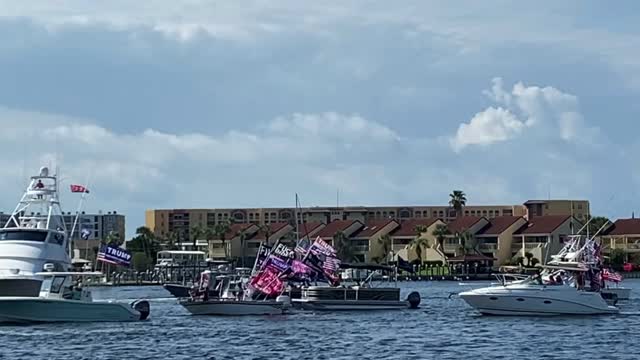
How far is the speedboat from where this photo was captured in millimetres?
82875

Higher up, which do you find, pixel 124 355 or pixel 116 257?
pixel 116 257

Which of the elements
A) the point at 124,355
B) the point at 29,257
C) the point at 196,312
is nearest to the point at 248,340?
the point at 124,355

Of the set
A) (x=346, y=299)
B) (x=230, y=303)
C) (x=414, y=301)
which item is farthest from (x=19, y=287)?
(x=414, y=301)

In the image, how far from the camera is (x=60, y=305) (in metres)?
77.2

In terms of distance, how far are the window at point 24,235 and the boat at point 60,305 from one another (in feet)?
6.36

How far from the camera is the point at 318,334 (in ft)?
246

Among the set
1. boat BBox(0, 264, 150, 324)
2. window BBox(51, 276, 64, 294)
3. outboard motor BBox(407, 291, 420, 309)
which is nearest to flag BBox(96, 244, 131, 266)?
boat BBox(0, 264, 150, 324)

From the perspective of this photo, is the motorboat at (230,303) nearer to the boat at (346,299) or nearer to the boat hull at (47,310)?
the boat at (346,299)

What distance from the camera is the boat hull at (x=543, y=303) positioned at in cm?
8288

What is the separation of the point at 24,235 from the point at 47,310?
5.08 metres

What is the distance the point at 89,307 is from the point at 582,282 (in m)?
30.5

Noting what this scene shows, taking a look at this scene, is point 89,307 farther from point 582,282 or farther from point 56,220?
point 582,282

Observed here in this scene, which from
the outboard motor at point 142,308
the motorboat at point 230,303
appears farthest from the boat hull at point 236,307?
the outboard motor at point 142,308

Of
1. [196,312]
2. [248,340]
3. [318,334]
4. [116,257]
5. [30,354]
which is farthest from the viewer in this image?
[196,312]
